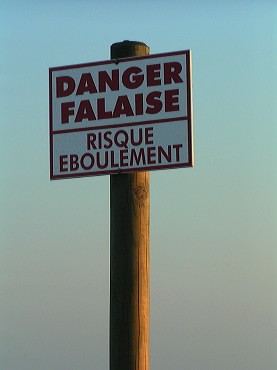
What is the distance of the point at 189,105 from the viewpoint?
5.62 metres

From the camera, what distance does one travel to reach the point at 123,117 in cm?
571

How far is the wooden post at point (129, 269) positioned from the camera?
5.53 meters

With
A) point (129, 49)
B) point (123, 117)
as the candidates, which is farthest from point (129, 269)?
point (129, 49)

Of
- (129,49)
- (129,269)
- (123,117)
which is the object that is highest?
(129,49)

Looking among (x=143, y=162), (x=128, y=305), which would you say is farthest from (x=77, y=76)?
(x=128, y=305)

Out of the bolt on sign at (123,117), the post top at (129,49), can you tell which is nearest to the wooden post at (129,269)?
the post top at (129,49)

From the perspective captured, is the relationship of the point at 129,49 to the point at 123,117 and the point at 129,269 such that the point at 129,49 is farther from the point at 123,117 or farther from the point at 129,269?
the point at 129,269

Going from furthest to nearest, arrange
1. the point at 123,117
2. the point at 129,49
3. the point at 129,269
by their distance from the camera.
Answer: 1. the point at 129,49
2. the point at 123,117
3. the point at 129,269

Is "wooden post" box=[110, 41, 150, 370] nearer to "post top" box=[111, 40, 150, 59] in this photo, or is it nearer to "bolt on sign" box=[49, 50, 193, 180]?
"post top" box=[111, 40, 150, 59]

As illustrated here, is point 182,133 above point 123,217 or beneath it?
above

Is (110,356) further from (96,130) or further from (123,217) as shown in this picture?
(96,130)

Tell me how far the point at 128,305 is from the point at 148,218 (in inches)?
21.3

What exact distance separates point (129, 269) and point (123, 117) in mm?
A: 896

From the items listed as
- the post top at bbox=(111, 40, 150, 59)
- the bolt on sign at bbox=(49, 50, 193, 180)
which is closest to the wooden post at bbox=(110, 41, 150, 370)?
the post top at bbox=(111, 40, 150, 59)
